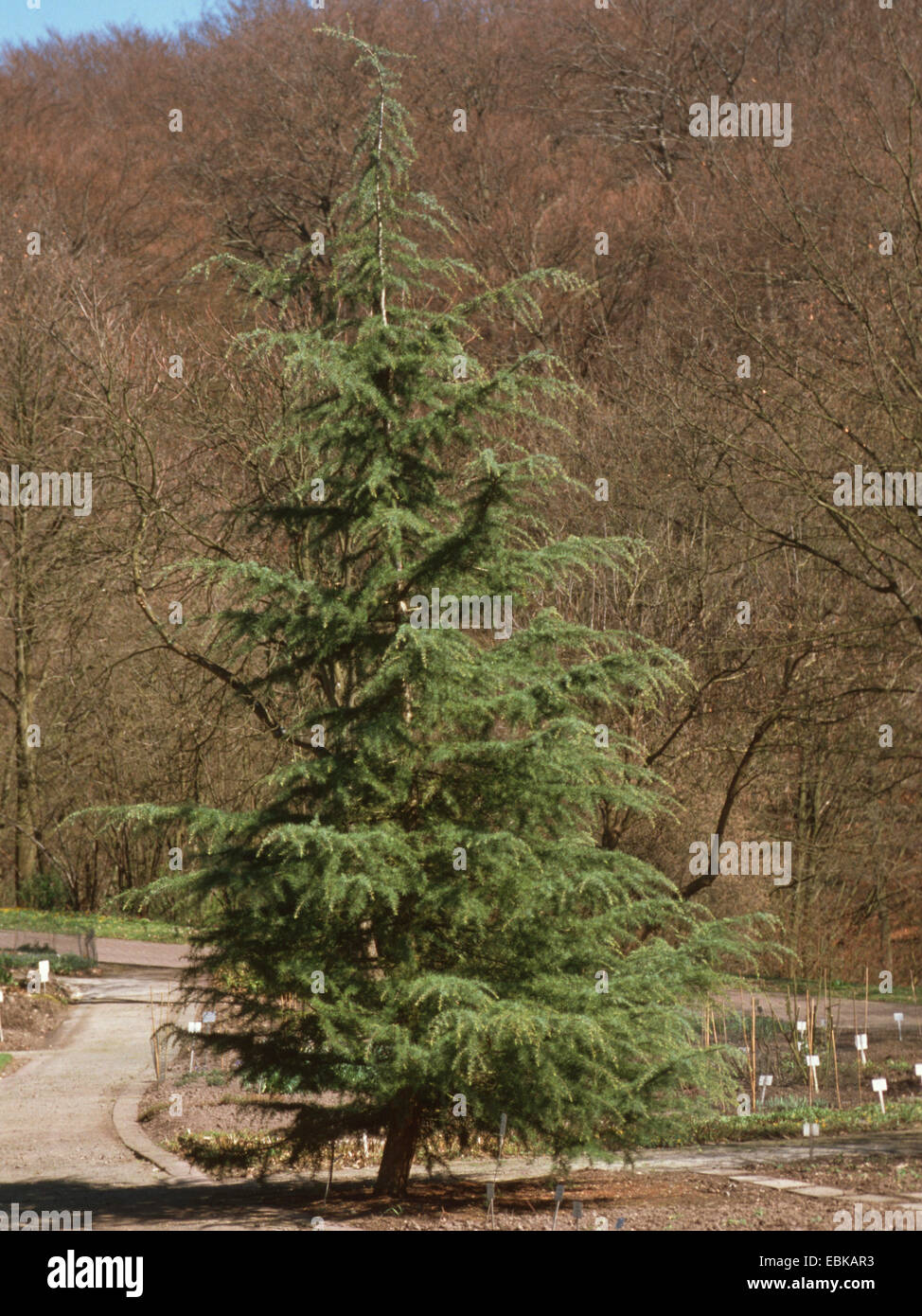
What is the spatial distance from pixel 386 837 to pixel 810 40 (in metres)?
30.1

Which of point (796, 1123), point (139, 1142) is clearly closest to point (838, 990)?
point (796, 1123)

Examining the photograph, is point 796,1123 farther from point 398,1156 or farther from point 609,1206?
point 398,1156

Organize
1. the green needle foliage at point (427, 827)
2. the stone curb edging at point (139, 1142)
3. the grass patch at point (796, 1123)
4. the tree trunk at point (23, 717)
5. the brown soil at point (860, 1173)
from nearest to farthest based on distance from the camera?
the green needle foliage at point (427, 827)
the brown soil at point (860, 1173)
the stone curb edging at point (139, 1142)
the grass patch at point (796, 1123)
the tree trunk at point (23, 717)

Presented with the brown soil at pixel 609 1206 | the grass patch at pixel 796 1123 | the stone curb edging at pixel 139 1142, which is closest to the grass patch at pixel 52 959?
the stone curb edging at pixel 139 1142

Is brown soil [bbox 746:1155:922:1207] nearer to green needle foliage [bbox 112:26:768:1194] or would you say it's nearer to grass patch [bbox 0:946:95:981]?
green needle foliage [bbox 112:26:768:1194]

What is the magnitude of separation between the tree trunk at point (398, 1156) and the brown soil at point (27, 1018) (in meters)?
6.82

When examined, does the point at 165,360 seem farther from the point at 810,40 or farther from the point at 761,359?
the point at 810,40

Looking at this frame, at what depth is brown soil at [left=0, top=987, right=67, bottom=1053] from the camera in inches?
582

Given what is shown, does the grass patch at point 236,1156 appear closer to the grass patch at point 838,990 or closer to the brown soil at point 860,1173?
the brown soil at point 860,1173

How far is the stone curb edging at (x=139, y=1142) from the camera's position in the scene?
30.7ft

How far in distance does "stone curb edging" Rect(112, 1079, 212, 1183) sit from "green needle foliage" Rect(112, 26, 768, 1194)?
199 centimetres

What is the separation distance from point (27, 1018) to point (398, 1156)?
8984 millimetres

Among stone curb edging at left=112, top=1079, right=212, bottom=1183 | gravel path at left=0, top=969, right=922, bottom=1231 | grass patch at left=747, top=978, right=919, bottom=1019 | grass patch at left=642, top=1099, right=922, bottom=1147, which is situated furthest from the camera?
grass patch at left=747, top=978, right=919, bottom=1019

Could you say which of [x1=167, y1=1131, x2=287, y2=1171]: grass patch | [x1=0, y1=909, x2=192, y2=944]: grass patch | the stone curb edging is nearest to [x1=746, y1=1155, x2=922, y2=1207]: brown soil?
[x1=167, y1=1131, x2=287, y2=1171]: grass patch
